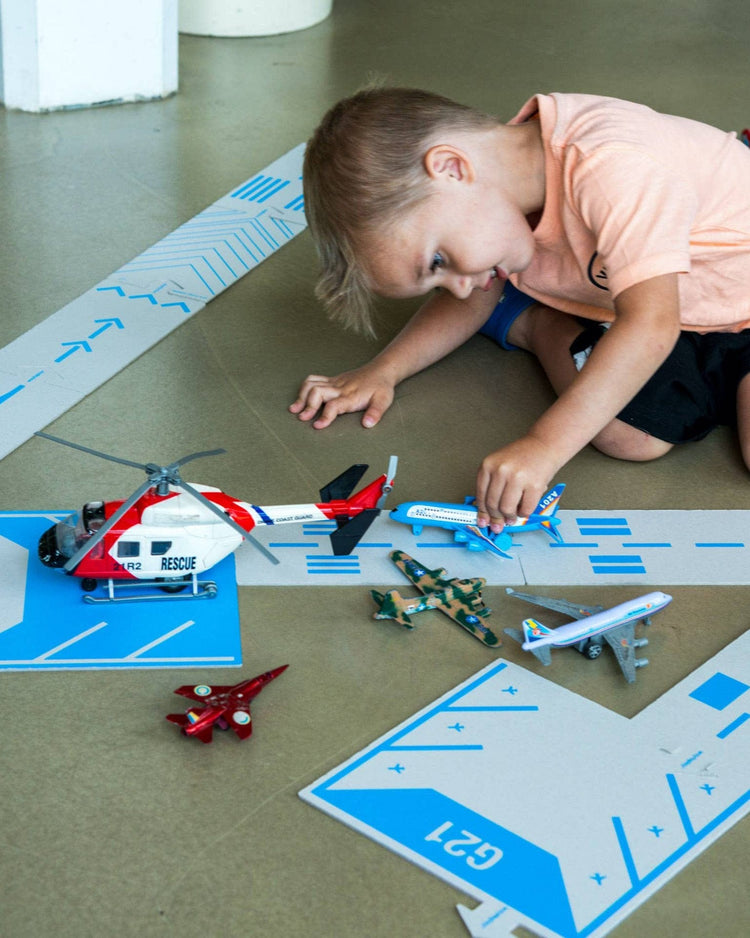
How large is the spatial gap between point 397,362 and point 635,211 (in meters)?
0.46

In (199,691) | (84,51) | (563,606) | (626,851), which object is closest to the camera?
(626,851)

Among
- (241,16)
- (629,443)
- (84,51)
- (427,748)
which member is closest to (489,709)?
(427,748)

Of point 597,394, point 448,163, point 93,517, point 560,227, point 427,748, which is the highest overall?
point 448,163

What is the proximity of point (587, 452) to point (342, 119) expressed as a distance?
56 cm

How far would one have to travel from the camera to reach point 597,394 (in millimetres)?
1312

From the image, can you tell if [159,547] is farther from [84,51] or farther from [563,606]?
[84,51]

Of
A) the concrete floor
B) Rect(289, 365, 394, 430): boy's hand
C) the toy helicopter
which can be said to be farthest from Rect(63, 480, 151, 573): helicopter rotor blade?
Rect(289, 365, 394, 430): boy's hand

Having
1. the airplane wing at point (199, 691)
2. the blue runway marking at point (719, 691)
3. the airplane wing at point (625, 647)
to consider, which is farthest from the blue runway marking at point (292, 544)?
the blue runway marking at point (719, 691)

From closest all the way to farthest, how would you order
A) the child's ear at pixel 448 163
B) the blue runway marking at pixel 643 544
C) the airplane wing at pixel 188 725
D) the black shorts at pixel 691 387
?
the airplane wing at pixel 188 725 < the child's ear at pixel 448 163 < the blue runway marking at pixel 643 544 < the black shorts at pixel 691 387

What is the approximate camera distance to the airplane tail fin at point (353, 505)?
4.26 feet

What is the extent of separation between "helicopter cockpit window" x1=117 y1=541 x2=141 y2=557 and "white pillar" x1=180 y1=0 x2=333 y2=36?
2.15m

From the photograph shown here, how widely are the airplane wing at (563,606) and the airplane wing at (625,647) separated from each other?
0.04m

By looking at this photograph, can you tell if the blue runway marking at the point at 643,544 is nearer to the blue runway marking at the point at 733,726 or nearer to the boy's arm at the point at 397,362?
the blue runway marking at the point at 733,726

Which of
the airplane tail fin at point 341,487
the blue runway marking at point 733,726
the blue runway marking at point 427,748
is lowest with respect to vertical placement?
the blue runway marking at point 427,748
